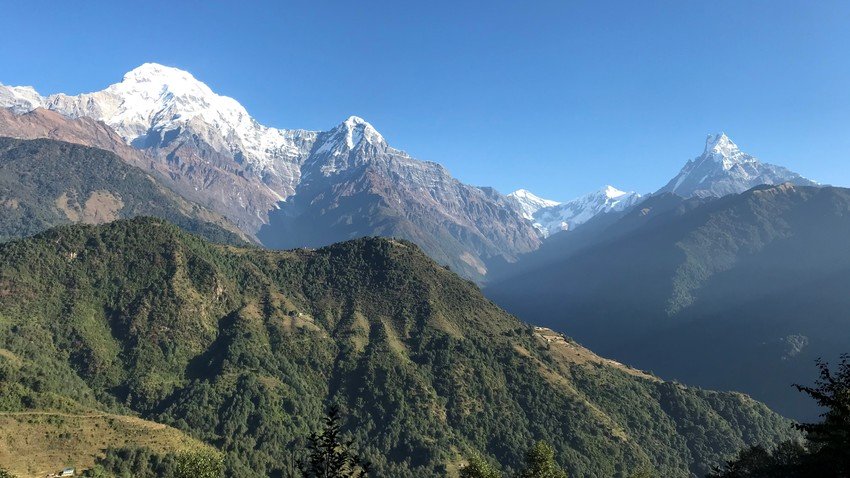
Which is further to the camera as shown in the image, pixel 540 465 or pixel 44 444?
pixel 44 444

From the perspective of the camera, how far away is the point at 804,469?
59.7m

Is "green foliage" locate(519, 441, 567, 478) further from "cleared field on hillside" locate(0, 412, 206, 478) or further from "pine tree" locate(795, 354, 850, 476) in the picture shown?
"cleared field on hillside" locate(0, 412, 206, 478)

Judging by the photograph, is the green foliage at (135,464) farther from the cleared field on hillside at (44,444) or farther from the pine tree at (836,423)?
the pine tree at (836,423)

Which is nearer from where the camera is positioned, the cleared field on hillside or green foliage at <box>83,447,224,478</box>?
the cleared field on hillside

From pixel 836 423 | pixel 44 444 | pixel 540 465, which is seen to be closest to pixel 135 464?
pixel 44 444

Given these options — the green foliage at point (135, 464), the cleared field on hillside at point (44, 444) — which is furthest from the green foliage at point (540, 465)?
the cleared field on hillside at point (44, 444)

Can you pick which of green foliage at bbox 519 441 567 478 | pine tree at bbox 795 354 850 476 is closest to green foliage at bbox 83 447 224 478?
green foliage at bbox 519 441 567 478

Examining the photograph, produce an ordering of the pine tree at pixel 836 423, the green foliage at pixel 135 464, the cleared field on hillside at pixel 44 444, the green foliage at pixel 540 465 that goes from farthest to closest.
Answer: the green foliage at pixel 135 464
the cleared field on hillside at pixel 44 444
the green foliage at pixel 540 465
the pine tree at pixel 836 423

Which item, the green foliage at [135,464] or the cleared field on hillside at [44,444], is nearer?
the cleared field on hillside at [44,444]

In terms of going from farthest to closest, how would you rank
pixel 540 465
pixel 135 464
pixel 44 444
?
pixel 135 464, pixel 44 444, pixel 540 465

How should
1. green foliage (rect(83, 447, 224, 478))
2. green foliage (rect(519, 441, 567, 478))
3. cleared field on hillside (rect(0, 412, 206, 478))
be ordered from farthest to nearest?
1. green foliage (rect(83, 447, 224, 478))
2. cleared field on hillside (rect(0, 412, 206, 478))
3. green foliage (rect(519, 441, 567, 478))

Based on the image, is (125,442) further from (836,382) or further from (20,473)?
(836,382)

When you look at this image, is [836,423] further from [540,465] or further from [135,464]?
[135,464]

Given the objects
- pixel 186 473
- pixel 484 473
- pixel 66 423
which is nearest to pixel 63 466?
pixel 66 423
